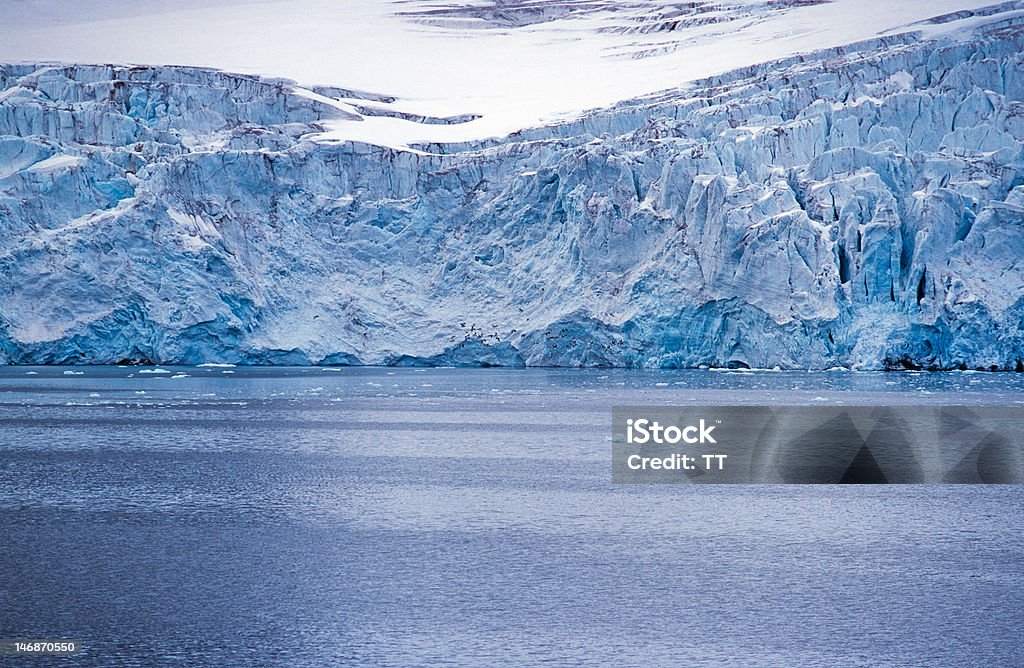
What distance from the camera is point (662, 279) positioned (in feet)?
71.3

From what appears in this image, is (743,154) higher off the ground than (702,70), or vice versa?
(702,70)

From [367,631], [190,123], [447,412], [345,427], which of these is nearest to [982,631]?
[367,631]

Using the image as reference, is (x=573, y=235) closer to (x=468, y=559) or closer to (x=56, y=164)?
(x=56, y=164)

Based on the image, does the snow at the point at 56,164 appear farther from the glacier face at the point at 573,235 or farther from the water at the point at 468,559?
the water at the point at 468,559

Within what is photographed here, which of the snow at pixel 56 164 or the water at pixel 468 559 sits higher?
the snow at pixel 56 164

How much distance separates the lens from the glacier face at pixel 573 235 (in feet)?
67.0

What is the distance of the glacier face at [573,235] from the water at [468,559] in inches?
429

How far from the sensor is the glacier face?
804 inches

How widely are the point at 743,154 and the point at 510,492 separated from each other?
17.6 meters

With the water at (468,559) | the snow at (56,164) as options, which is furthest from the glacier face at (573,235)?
the water at (468,559)

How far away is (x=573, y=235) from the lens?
23328mm

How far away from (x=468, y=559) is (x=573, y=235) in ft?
59.5

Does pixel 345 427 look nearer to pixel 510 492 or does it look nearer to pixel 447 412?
pixel 447 412

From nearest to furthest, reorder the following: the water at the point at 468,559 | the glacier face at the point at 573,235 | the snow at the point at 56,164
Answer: the water at the point at 468,559 < the glacier face at the point at 573,235 < the snow at the point at 56,164
